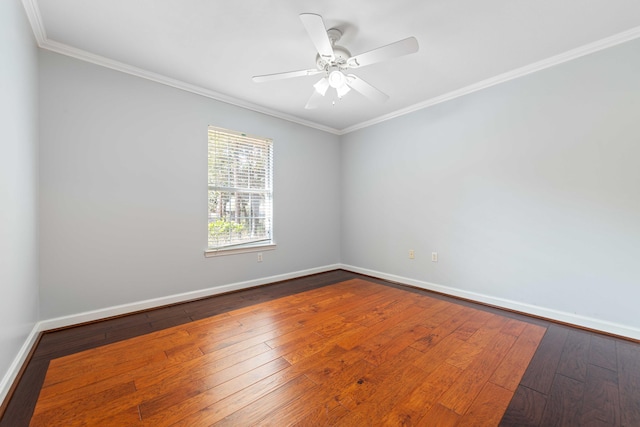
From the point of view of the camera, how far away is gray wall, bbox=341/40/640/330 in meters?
2.15

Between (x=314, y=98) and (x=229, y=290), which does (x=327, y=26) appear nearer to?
(x=314, y=98)

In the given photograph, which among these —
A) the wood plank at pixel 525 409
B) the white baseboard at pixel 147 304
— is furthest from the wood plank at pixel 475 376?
the white baseboard at pixel 147 304

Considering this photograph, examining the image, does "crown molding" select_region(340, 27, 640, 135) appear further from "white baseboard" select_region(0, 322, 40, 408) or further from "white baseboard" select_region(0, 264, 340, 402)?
"white baseboard" select_region(0, 322, 40, 408)

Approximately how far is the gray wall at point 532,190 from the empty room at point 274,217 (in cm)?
2

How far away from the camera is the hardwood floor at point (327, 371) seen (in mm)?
1317

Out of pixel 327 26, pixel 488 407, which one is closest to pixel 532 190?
pixel 488 407

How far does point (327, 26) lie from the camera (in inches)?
78.7

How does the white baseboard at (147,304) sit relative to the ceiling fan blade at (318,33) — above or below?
below

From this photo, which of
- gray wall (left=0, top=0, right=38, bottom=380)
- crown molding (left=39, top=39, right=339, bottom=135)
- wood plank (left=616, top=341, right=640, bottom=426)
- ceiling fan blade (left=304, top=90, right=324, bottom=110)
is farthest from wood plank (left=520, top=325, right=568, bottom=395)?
crown molding (left=39, top=39, right=339, bottom=135)

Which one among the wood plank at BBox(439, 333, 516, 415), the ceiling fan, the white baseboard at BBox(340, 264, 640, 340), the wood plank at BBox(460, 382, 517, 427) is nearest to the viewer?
the wood plank at BBox(460, 382, 517, 427)

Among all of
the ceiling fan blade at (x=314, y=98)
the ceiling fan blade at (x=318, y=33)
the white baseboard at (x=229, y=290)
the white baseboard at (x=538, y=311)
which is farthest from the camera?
the ceiling fan blade at (x=314, y=98)

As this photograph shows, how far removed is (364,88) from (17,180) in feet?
8.50

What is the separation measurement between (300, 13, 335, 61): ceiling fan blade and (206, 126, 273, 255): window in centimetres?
182

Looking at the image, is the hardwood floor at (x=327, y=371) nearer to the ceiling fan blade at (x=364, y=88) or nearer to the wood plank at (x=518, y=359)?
the wood plank at (x=518, y=359)
